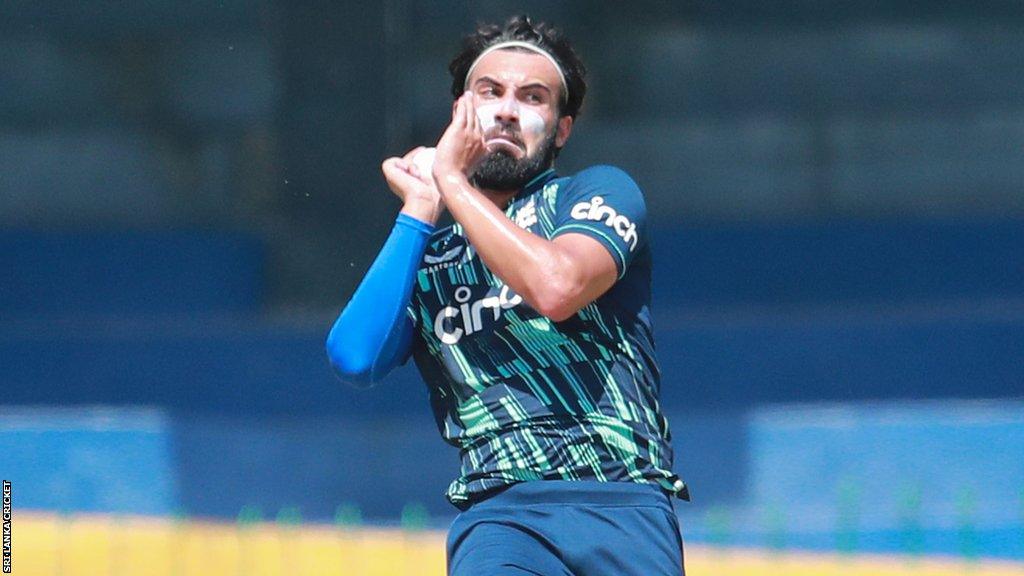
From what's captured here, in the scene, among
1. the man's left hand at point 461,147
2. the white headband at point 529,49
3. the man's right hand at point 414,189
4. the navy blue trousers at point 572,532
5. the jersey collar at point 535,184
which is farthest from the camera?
the white headband at point 529,49

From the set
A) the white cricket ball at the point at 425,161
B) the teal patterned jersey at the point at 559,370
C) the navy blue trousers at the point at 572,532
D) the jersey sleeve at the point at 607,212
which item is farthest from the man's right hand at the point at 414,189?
the navy blue trousers at the point at 572,532

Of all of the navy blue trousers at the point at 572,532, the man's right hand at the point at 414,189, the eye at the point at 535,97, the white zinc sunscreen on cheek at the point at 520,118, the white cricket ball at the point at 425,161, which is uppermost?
the eye at the point at 535,97

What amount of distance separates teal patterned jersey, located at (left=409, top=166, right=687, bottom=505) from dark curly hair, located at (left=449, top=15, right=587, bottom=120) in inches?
12.4

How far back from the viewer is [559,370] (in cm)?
288

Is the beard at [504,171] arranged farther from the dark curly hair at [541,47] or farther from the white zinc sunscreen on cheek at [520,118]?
the dark curly hair at [541,47]

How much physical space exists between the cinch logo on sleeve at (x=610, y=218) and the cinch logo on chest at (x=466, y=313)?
0.62ft

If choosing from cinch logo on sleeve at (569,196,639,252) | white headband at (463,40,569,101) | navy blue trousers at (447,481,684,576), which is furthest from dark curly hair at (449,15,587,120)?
navy blue trousers at (447,481,684,576)

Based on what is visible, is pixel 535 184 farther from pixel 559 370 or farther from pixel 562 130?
pixel 559 370

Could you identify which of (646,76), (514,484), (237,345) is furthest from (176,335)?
(514,484)

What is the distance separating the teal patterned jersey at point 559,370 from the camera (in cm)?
285

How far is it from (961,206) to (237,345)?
2631 millimetres

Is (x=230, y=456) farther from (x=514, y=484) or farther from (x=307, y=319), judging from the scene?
(x=514, y=484)

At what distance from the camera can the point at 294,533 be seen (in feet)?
19.2

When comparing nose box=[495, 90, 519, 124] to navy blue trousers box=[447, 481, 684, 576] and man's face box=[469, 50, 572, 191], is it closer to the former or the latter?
man's face box=[469, 50, 572, 191]
